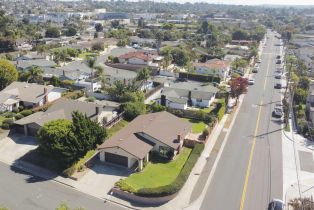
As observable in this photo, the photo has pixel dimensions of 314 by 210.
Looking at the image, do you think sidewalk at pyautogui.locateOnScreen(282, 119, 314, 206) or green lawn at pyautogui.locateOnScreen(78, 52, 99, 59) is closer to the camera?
sidewalk at pyautogui.locateOnScreen(282, 119, 314, 206)

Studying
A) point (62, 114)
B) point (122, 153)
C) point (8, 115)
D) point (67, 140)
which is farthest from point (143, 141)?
point (8, 115)

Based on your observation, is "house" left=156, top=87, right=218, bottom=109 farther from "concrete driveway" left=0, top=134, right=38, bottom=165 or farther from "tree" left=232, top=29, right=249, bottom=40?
"tree" left=232, top=29, right=249, bottom=40

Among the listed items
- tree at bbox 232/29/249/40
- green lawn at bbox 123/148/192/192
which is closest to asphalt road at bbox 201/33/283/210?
green lawn at bbox 123/148/192/192

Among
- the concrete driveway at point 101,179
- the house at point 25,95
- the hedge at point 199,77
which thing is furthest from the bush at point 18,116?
the hedge at point 199,77

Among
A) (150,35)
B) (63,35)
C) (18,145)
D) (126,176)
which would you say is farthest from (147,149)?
(63,35)

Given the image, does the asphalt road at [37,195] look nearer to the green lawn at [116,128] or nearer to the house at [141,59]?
the green lawn at [116,128]

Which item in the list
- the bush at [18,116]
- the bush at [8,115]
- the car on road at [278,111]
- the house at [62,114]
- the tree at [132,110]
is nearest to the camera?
the house at [62,114]
